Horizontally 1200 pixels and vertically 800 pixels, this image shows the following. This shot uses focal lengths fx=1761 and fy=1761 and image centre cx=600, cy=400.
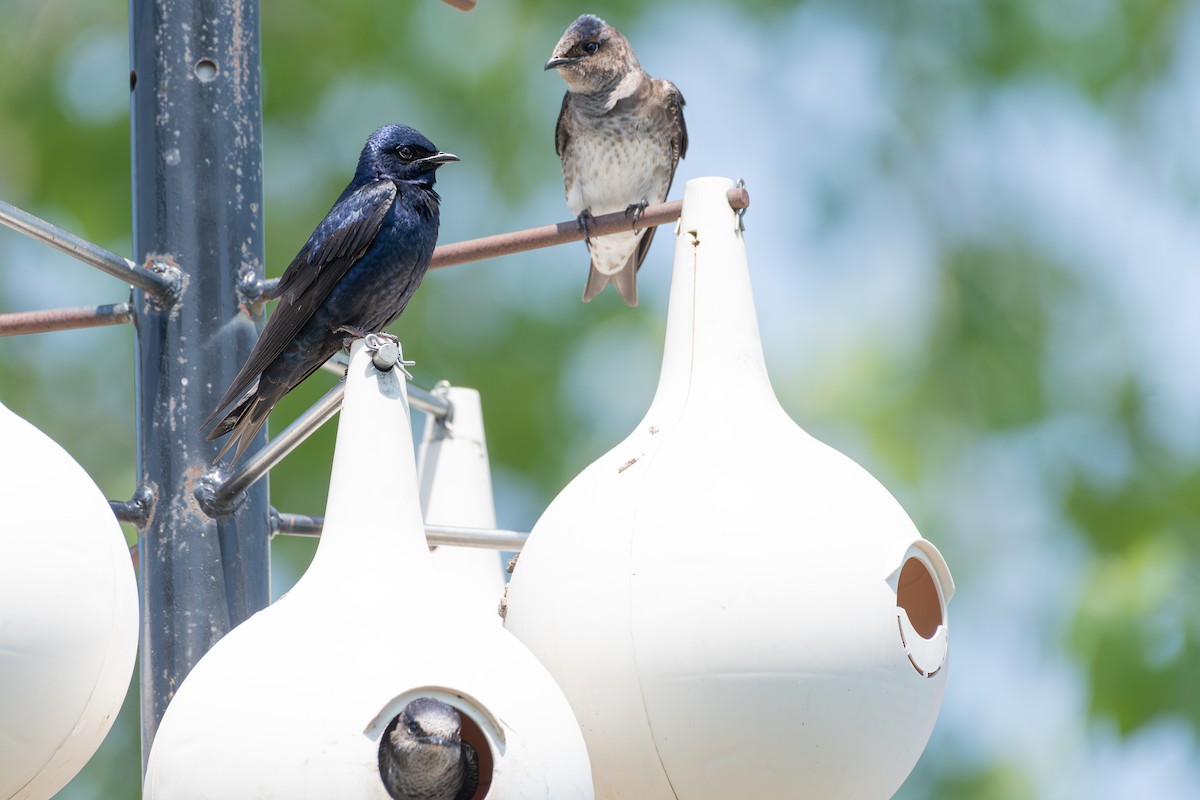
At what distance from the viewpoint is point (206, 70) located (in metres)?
3.10

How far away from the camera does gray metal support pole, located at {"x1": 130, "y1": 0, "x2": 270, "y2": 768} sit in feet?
9.52

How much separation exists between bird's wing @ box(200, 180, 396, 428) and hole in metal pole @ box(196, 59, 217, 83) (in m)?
0.33

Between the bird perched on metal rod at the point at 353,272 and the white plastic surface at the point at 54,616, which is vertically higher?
the bird perched on metal rod at the point at 353,272

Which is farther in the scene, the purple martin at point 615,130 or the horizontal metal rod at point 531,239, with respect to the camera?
the purple martin at point 615,130

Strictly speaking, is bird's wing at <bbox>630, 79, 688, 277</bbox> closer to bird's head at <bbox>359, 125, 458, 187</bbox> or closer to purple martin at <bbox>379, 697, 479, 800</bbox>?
bird's head at <bbox>359, 125, 458, 187</bbox>

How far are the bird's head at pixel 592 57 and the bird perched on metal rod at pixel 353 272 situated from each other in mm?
2327

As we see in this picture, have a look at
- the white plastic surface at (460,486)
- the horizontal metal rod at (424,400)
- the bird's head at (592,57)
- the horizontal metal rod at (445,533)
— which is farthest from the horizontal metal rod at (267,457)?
the bird's head at (592,57)

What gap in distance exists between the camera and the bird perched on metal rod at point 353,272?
302 centimetres

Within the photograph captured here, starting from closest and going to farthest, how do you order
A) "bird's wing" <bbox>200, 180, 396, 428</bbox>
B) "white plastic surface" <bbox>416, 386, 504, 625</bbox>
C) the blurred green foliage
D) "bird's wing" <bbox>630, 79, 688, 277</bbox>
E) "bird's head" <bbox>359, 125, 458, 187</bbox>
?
"bird's wing" <bbox>200, 180, 396, 428</bbox> < "bird's head" <bbox>359, 125, 458, 187</bbox> < "white plastic surface" <bbox>416, 386, 504, 625</bbox> < "bird's wing" <bbox>630, 79, 688, 277</bbox> < the blurred green foliage

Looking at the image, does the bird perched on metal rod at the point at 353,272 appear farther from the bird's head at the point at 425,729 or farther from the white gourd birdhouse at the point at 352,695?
the bird's head at the point at 425,729

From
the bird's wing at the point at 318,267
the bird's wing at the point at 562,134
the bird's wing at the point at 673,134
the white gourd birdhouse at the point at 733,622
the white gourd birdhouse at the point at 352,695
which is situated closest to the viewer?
the white gourd birdhouse at the point at 352,695

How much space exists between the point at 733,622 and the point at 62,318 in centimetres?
140

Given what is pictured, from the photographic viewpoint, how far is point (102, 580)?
2.28 meters

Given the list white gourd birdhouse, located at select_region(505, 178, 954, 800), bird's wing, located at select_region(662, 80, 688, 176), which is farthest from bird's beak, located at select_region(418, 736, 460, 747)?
bird's wing, located at select_region(662, 80, 688, 176)
